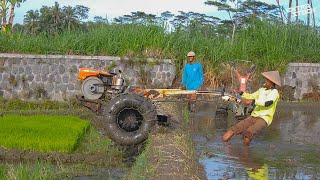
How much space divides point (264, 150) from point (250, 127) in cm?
42

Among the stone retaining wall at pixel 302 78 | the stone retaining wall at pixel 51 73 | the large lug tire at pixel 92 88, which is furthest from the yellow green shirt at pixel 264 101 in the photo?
the stone retaining wall at pixel 302 78

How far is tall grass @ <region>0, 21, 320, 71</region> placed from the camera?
17266 millimetres

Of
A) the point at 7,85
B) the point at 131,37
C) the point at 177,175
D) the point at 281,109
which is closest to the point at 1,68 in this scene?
the point at 7,85

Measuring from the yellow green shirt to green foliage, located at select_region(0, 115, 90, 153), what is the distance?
284 cm

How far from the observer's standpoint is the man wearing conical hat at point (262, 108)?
8727 mm

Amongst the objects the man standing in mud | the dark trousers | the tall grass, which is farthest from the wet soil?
the tall grass

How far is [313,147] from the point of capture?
954 centimetres

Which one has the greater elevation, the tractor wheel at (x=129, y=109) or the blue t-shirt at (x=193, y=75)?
the blue t-shirt at (x=193, y=75)

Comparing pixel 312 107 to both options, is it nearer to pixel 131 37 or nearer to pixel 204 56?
pixel 204 56

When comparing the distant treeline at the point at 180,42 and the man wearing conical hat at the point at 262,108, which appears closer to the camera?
the man wearing conical hat at the point at 262,108

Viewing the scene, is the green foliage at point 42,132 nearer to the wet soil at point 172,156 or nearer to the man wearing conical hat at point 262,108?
the wet soil at point 172,156

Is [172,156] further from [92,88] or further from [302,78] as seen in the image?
[302,78]

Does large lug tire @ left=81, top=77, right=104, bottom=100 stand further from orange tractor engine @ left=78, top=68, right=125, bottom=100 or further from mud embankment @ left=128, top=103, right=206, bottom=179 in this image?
mud embankment @ left=128, top=103, right=206, bottom=179

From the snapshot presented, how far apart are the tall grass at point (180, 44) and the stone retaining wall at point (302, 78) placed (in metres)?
0.35
